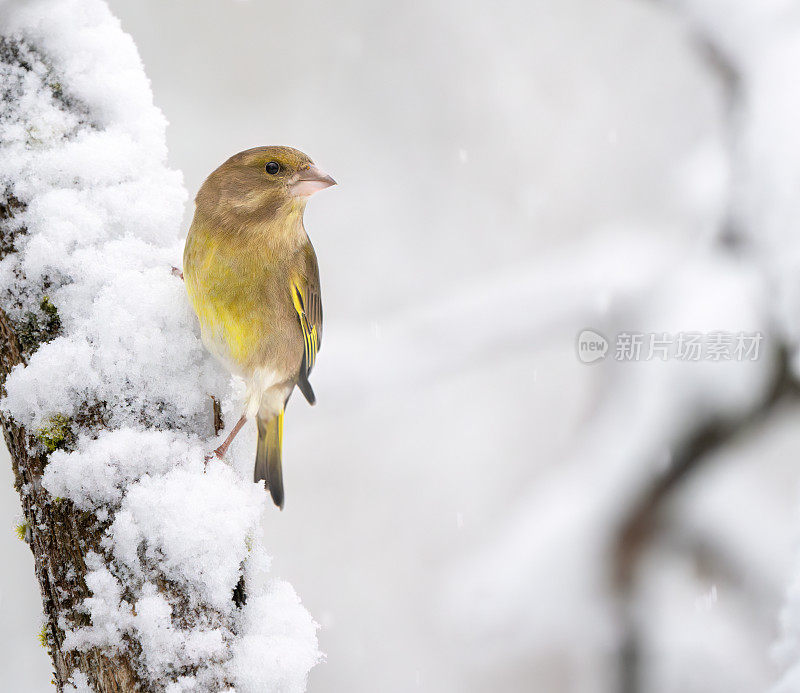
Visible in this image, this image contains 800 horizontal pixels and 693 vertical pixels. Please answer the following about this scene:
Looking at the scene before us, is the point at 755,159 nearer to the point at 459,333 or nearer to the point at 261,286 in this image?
the point at 459,333

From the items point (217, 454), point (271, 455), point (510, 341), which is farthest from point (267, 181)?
point (510, 341)

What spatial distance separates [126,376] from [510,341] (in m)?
2.01

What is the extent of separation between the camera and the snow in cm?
128

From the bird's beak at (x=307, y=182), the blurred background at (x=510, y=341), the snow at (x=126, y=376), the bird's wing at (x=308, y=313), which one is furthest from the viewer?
the blurred background at (x=510, y=341)

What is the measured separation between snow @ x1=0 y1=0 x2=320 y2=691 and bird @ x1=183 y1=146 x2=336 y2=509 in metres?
0.20

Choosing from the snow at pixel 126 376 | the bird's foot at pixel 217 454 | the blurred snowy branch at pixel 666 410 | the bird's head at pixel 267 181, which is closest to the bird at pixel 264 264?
the bird's head at pixel 267 181

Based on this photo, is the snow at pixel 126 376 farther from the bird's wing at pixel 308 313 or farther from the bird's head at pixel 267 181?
the bird's wing at pixel 308 313

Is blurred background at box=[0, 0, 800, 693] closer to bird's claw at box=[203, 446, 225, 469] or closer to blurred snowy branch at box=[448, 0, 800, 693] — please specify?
blurred snowy branch at box=[448, 0, 800, 693]

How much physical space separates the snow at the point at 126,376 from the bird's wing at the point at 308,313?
18.3 inches

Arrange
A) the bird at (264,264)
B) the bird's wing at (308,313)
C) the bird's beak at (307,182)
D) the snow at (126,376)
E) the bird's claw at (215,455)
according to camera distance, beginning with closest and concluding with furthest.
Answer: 1. the snow at (126,376)
2. the bird's claw at (215,455)
3. the bird at (264,264)
4. the bird's beak at (307,182)
5. the bird's wing at (308,313)

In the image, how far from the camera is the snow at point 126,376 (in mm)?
1276

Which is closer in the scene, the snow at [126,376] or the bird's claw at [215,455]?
the snow at [126,376]

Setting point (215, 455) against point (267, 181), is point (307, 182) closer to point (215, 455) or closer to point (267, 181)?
point (267, 181)

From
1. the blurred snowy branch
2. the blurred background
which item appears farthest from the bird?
the blurred snowy branch
